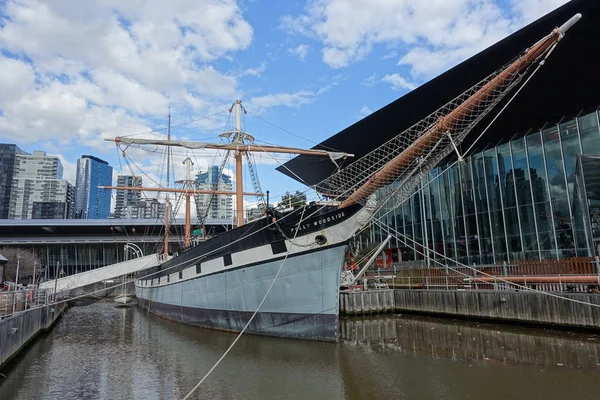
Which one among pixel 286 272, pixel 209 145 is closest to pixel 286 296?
pixel 286 272

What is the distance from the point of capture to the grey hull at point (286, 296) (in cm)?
1250

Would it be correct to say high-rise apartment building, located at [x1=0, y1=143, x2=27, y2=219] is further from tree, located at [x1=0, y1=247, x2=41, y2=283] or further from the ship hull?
the ship hull

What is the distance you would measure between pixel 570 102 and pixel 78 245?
198 ft

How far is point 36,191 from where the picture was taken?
124188 millimetres

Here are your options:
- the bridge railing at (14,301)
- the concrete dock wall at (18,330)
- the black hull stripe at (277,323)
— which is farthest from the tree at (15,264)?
the black hull stripe at (277,323)

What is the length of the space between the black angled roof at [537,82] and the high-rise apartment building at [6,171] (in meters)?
125

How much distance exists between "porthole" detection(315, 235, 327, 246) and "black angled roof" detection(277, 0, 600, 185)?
15048 millimetres

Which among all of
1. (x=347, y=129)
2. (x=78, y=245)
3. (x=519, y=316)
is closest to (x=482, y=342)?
(x=519, y=316)

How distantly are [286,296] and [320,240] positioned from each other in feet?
7.27

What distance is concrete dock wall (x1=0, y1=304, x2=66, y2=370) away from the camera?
410 inches

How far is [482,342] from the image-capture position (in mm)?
12336

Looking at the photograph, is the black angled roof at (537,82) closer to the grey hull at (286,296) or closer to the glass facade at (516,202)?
the glass facade at (516,202)

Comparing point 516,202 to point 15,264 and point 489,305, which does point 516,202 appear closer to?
point 489,305

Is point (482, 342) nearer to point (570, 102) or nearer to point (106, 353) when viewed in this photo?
point (106, 353)
